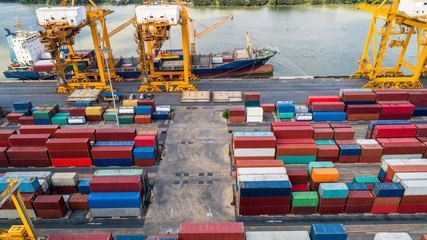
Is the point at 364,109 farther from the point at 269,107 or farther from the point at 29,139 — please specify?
the point at 29,139

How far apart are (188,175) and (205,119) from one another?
1698cm

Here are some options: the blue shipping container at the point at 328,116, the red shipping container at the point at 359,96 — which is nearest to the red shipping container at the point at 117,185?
the blue shipping container at the point at 328,116

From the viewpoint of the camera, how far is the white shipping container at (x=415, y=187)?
106ft

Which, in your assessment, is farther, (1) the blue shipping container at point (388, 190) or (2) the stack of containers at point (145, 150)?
(2) the stack of containers at point (145, 150)

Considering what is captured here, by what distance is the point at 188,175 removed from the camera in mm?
41094

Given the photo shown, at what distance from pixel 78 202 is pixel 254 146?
79.5 feet

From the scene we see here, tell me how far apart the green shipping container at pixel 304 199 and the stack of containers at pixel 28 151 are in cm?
3589

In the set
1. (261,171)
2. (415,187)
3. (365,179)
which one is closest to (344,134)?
(365,179)

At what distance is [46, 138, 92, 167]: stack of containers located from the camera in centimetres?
4100

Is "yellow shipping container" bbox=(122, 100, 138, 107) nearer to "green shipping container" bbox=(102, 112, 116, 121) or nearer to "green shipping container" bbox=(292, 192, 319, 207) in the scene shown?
"green shipping container" bbox=(102, 112, 116, 121)

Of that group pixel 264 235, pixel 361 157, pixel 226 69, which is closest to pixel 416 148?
pixel 361 157

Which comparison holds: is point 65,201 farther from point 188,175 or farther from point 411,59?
point 411,59

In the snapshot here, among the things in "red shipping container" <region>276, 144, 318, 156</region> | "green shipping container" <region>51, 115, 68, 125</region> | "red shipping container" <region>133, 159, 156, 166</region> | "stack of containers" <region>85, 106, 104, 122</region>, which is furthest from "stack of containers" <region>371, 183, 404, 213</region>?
"green shipping container" <region>51, 115, 68, 125</region>

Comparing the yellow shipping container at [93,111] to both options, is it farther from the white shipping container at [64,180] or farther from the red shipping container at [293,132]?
the red shipping container at [293,132]
